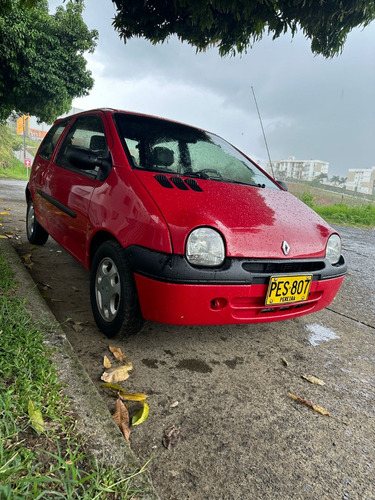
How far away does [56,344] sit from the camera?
67.5 inches

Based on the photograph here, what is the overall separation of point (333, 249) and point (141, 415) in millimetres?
1583

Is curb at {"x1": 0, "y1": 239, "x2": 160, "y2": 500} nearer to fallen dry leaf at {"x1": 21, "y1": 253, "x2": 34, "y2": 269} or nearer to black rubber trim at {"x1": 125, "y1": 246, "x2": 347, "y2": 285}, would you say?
black rubber trim at {"x1": 125, "y1": 246, "x2": 347, "y2": 285}

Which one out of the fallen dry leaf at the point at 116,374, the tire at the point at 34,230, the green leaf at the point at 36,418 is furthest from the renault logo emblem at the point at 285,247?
the tire at the point at 34,230

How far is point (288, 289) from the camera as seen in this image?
1968 millimetres

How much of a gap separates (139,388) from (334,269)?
141cm

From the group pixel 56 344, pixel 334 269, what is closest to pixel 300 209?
pixel 334 269

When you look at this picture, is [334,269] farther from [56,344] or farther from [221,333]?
[56,344]

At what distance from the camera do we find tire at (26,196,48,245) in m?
3.90

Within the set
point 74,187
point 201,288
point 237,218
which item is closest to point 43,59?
point 74,187

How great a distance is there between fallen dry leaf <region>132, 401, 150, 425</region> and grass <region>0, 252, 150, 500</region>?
1.03 ft

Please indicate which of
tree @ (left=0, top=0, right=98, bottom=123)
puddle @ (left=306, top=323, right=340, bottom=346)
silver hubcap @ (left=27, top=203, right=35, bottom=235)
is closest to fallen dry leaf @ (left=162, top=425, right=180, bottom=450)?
puddle @ (left=306, top=323, right=340, bottom=346)

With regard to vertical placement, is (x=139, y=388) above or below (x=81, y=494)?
below

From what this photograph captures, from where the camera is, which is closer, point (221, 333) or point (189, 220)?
point (189, 220)

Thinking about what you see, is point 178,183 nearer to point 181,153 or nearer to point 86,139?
point 181,153
